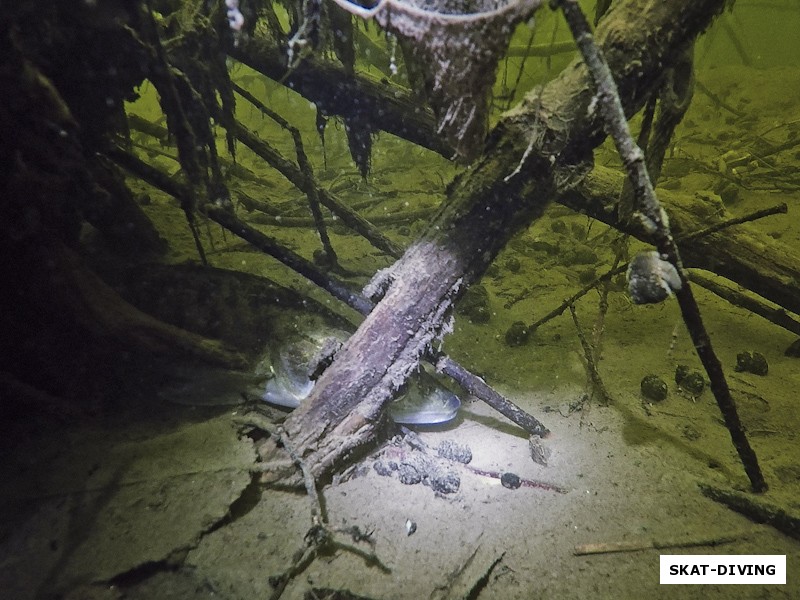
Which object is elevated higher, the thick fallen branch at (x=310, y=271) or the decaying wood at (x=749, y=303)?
the decaying wood at (x=749, y=303)

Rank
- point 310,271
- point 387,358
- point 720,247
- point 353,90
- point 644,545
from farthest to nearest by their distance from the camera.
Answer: point 353,90 < point 310,271 < point 720,247 < point 387,358 < point 644,545

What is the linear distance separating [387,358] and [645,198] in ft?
5.97

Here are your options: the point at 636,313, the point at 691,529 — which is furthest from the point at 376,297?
the point at 636,313

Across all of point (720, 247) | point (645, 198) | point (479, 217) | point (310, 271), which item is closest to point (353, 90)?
point (310, 271)

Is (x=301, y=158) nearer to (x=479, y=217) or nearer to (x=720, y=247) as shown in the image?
(x=479, y=217)

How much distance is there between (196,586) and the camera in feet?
7.22

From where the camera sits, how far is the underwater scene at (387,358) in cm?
227

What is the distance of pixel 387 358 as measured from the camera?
113 inches

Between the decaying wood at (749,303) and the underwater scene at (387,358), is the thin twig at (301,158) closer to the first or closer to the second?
the underwater scene at (387,358)

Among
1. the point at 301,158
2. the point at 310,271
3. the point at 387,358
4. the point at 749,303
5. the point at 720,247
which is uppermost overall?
the point at 720,247

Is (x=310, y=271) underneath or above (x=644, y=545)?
above

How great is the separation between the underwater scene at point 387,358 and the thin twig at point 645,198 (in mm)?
14

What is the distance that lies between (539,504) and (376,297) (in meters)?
1.80

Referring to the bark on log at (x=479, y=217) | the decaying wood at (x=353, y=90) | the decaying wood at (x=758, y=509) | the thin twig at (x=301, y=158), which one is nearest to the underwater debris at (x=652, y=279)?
the bark on log at (x=479, y=217)
